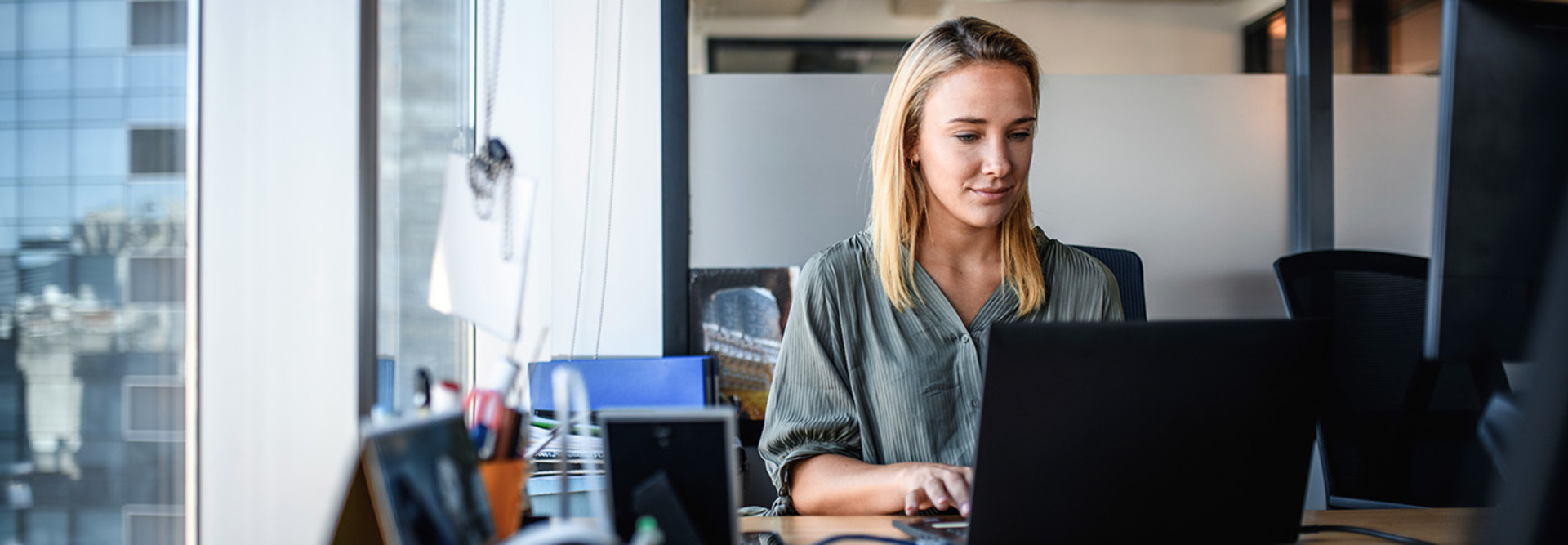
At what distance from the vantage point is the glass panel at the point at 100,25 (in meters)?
0.71

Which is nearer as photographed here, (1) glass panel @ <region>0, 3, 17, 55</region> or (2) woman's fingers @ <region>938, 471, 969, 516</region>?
(1) glass panel @ <region>0, 3, 17, 55</region>

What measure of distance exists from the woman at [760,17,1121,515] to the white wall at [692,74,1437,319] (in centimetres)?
88

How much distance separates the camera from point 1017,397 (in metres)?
0.80

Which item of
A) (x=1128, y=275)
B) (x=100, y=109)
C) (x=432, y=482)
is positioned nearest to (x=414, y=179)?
(x=100, y=109)

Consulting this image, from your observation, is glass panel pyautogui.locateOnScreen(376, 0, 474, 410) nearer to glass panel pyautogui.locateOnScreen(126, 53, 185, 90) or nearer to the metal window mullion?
glass panel pyautogui.locateOnScreen(126, 53, 185, 90)

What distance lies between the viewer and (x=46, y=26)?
0.67 m

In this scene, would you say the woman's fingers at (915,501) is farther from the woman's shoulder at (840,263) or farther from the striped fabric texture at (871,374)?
the woman's shoulder at (840,263)

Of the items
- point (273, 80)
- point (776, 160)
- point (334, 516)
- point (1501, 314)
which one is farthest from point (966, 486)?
point (776, 160)

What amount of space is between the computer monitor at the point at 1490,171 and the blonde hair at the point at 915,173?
71 cm

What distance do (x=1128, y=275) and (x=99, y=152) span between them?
1608 mm

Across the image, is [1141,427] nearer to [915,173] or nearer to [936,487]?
[936,487]

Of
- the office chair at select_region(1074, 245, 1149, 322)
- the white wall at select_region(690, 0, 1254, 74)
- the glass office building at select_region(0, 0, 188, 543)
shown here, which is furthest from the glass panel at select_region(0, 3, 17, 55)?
the white wall at select_region(690, 0, 1254, 74)

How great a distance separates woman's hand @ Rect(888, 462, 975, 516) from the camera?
3.43 feet

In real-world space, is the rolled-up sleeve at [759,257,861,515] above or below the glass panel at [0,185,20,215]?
below
